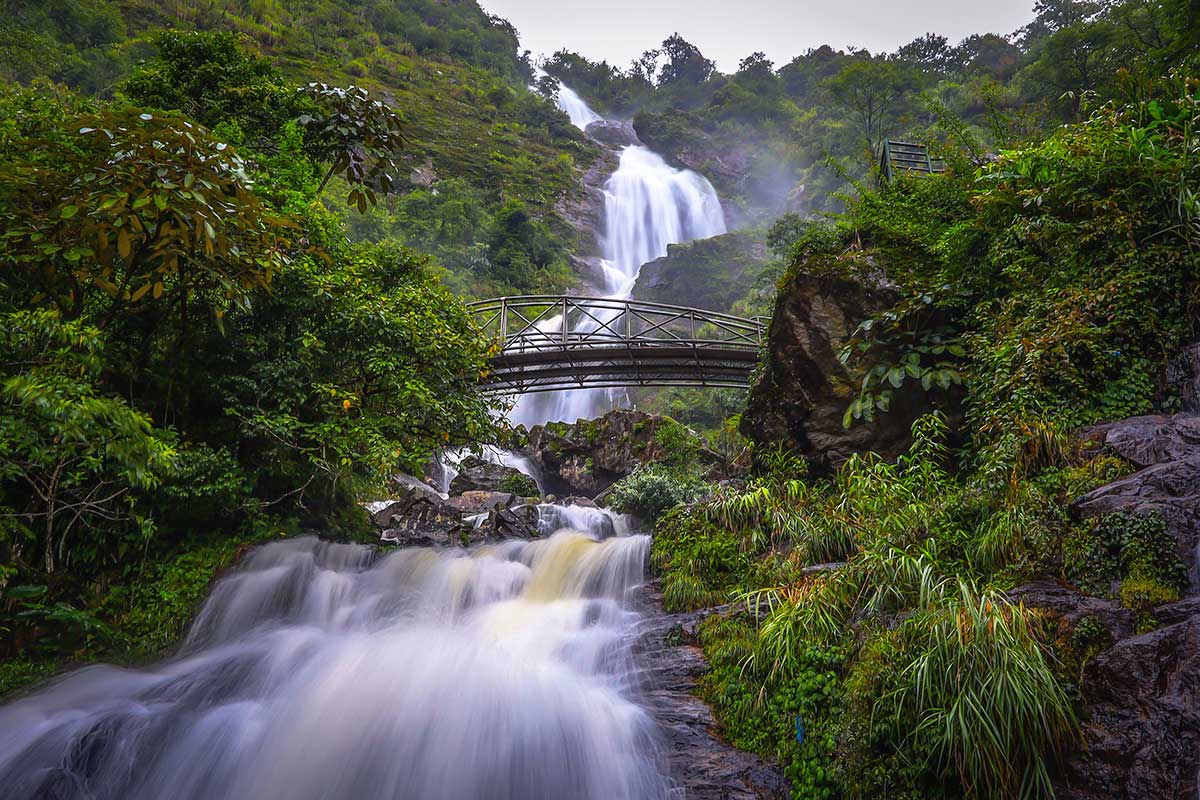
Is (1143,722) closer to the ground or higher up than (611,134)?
closer to the ground

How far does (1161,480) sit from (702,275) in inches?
1417

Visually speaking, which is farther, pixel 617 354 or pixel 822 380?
pixel 617 354

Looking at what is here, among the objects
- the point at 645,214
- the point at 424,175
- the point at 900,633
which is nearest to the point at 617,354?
the point at 900,633

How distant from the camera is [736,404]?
25766mm

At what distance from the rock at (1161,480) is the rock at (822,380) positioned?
299cm

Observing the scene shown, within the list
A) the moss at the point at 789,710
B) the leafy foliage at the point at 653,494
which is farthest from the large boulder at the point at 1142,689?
the leafy foliage at the point at 653,494

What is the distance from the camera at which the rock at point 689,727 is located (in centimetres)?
401

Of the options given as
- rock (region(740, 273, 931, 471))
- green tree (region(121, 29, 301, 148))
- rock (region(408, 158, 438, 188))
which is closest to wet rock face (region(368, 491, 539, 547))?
rock (region(740, 273, 931, 471))

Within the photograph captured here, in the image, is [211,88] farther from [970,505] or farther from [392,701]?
[970,505]

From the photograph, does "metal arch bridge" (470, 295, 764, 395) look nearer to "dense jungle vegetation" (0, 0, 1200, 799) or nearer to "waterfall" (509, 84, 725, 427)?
"dense jungle vegetation" (0, 0, 1200, 799)

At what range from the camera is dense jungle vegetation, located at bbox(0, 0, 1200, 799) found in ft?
12.7

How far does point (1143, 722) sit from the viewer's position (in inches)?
120

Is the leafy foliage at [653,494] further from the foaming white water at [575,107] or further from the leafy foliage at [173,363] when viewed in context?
the foaming white water at [575,107]

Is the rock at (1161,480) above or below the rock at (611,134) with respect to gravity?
below
